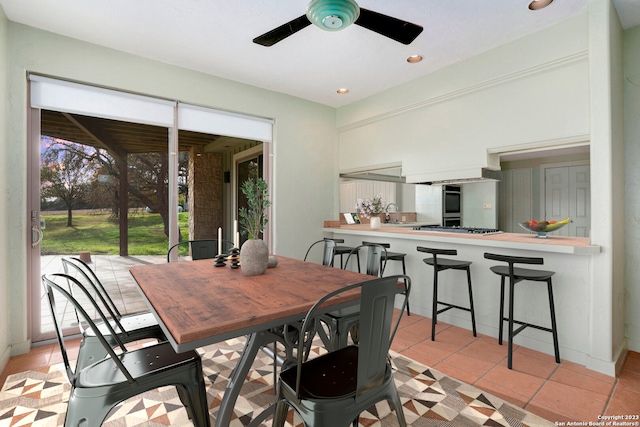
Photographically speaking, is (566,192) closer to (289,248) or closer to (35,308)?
(289,248)

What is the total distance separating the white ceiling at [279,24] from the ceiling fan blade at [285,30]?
0.44 m

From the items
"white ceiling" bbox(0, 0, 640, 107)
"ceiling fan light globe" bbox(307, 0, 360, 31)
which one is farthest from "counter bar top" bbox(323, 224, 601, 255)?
"ceiling fan light globe" bbox(307, 0, 360, 31)

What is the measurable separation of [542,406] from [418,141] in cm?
283

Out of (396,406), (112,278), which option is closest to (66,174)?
(112,278)

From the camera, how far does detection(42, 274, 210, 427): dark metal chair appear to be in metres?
1.21

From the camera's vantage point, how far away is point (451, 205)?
18.0 ft

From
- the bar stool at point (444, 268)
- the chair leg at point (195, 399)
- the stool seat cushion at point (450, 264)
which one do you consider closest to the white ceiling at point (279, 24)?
the bar stool at point (444, 268)

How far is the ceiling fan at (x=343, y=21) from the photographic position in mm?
1778

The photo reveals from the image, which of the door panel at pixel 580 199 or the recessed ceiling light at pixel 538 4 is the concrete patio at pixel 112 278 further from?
the door panel at pixel 580 199

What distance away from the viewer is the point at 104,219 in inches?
129

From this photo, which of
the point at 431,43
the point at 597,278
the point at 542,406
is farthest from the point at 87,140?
the point at 597,278

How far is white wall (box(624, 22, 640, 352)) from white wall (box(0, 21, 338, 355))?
3236mm

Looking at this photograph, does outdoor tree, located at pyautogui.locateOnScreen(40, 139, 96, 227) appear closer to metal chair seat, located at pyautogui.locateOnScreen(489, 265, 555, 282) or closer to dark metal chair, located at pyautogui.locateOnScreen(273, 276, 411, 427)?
dark metal chair, located at pyautogui.locateOnScreen(273, 276, 411, 427)

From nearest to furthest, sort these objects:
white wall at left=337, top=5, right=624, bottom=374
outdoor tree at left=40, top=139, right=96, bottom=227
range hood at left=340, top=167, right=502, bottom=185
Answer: white wall at left=337, top=5, right=624, bottom=374, outdoor tree at left=40, top=139, right=96, bottom=227, range hood at left=340, top=167, right=502, bottom=185
